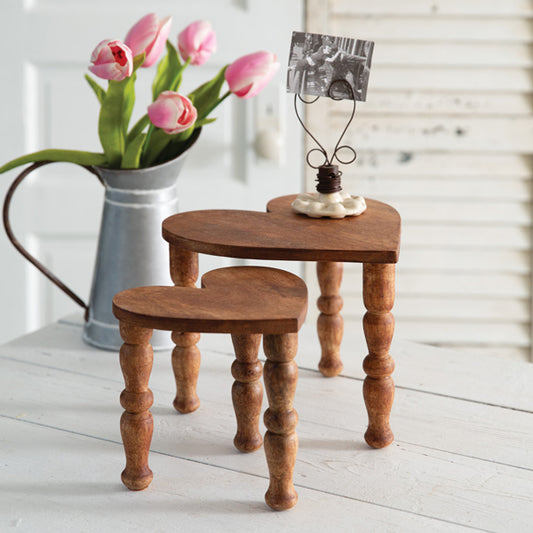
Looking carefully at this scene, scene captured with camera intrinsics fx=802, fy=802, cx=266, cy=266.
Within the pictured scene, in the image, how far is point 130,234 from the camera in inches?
46.2

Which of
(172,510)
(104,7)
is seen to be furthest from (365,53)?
(104,7)

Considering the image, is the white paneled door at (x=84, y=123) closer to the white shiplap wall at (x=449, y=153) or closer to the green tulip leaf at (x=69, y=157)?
the white shiplap wall at (x=449, y=153)

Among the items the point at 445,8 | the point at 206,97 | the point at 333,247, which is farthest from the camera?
the point at 445,8

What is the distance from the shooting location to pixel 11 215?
5.84 feet

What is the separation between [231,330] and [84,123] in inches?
44.5

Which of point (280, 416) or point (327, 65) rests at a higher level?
point (327, 65)

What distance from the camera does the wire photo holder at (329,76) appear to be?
0.95 meters

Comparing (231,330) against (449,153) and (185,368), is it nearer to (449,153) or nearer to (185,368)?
(185,368)

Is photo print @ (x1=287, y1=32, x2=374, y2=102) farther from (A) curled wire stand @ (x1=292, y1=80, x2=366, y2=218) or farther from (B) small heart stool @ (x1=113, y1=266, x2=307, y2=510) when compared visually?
(B) small heart stool @ (x1=113, y1=266, x2=307, y2=510)

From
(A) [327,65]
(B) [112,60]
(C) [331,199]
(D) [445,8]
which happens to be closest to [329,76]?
(A) [327,65]

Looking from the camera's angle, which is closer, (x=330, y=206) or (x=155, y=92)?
(x=330, y=206)

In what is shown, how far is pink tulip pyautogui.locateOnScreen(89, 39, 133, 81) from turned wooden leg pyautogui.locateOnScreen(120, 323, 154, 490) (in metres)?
0.37

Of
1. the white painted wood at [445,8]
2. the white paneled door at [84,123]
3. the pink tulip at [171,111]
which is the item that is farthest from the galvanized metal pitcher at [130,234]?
the white painted wood at [445,8]

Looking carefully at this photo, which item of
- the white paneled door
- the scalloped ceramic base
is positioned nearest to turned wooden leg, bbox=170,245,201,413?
the scalloped ceramic base
